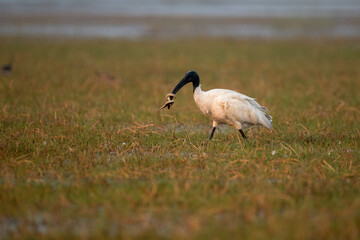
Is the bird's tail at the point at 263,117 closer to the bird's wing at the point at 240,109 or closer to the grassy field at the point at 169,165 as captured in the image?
the bird's wing at the point at 240,109

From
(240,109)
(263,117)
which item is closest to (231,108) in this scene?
(240,109)

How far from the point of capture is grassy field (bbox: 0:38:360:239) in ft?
14.0

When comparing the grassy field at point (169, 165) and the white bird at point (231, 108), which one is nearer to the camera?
the grassy field at point (169, 165)

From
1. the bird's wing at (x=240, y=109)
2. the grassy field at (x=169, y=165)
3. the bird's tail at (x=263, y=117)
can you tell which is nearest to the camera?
the grassy field at (x=169, y=165)

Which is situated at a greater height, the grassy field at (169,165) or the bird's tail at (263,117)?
the bird's tail at (263,117)

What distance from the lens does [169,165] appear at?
6039 mm

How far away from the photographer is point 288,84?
13.6m

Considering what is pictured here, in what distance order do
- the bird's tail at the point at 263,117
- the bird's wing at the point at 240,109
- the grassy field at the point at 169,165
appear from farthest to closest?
the bird's tail at the point at 263,117 < the bird's wing at the point at 240,109 < the grassy field at the point at 169,165

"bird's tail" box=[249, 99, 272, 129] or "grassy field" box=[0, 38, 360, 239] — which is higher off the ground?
"bird's tail" box=[249, 99, 272, 129]

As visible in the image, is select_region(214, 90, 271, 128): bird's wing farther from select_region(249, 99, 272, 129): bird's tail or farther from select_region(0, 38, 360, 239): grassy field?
select_region(0, 38, 360, 239): grassy field

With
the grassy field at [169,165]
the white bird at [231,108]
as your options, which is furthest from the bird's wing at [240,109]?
the grassy field at [169,165]

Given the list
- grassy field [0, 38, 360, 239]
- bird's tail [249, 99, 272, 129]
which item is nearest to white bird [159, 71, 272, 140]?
bird's tail [249, 99, 272, 129]

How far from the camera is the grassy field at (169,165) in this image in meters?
4.26

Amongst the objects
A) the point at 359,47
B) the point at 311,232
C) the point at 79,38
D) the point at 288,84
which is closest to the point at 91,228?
the point at 311,232
